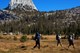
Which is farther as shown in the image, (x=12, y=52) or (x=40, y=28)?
(x=40, y=28)

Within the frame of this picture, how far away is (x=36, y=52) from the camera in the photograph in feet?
97.8

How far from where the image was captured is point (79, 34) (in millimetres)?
95688

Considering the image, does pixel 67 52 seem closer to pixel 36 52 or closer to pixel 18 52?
pixel 36 52

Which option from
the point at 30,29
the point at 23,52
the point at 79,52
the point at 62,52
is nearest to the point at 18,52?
the point at 23,52

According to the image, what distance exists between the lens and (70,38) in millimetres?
34625

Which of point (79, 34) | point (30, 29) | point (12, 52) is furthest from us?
point (30, 29)

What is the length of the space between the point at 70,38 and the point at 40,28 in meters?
152

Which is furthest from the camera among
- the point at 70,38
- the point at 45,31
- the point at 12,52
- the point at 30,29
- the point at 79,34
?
the point at 30,29

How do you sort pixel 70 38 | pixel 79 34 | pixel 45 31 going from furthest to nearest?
pixel 45 31
pixel 79 34
pixel 70 38

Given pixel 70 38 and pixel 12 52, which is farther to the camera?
pixel 70 38

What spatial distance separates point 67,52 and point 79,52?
54.8 inches

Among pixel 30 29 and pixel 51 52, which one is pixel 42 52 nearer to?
pixel 51 52

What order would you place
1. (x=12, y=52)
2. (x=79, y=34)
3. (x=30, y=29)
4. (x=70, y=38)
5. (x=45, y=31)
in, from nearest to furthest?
(x=12, y=52) < (x=70, y=38) < (x=79, y=34) < (x=45, y=31) < (x=30, y=29)

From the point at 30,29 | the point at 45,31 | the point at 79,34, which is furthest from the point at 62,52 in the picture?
the point at 30,29
